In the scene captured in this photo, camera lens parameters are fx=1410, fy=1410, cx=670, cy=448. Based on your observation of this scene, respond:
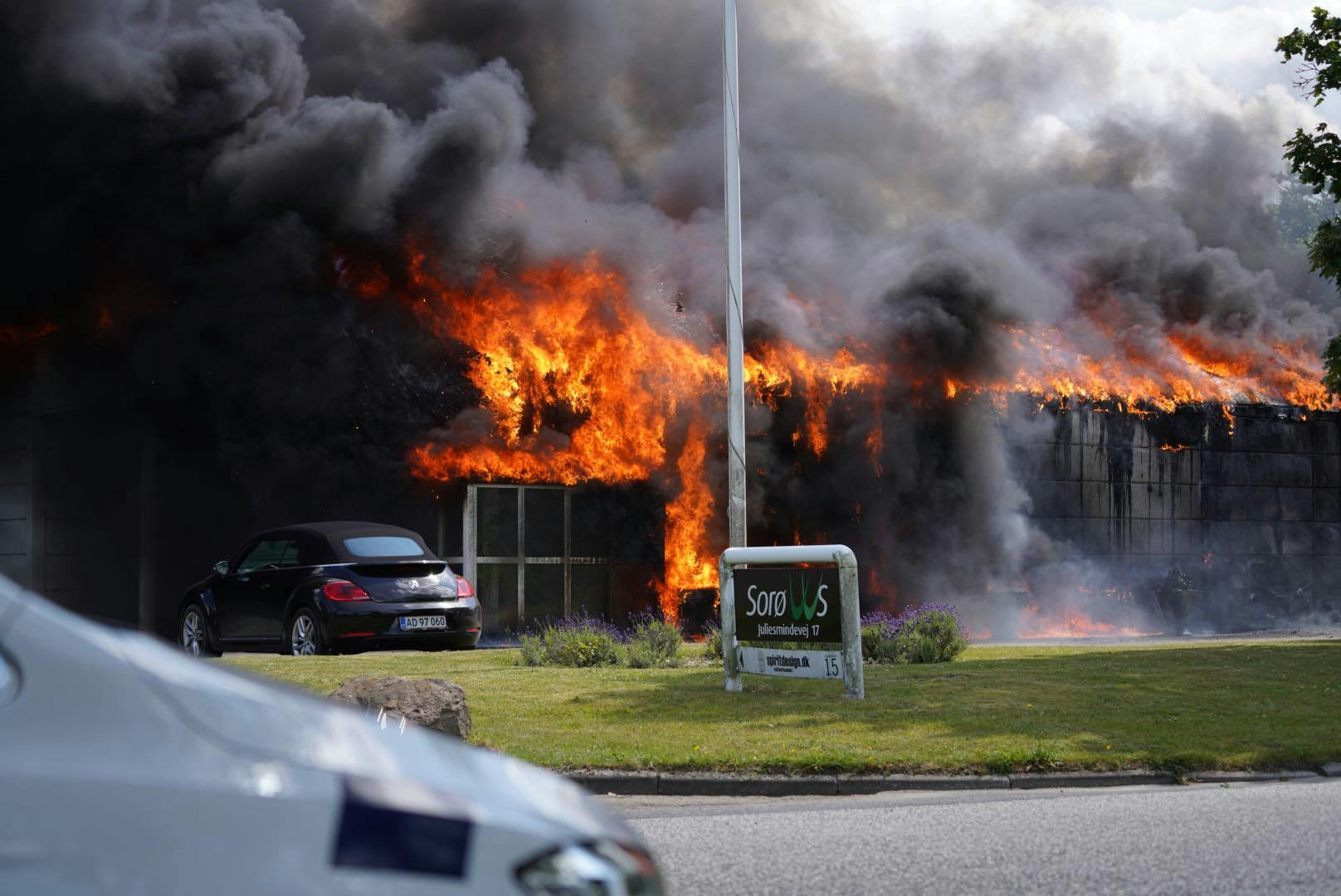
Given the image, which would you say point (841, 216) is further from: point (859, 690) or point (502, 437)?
point (859, 690)

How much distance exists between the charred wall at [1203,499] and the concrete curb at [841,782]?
61.0ft

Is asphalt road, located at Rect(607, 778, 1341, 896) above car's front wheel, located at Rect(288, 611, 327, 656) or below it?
below

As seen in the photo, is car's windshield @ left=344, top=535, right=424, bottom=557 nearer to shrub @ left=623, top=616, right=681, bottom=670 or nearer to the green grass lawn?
the green grass lawn

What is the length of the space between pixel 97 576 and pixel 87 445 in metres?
2.00

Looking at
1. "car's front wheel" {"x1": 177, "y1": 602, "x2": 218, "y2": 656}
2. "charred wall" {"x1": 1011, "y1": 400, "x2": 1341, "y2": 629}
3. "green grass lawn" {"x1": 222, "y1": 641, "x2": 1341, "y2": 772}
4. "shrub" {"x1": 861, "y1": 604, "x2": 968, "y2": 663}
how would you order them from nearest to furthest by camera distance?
"green grass lawn" {"x1": 222, "y1": 641, "x2": 1341, "y2": 772} < "shrub" {"x1": 861, "y1": 604, "x2": 968, "y2": 663} < "car's front wheel" {"x1": 177, "y1": 602, "x2": 218, "y2": 656} < "charred wall" {"x1": 1011, "y1": 400, "x2": 1341, "y2": 629}

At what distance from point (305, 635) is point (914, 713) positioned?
7.50 meters

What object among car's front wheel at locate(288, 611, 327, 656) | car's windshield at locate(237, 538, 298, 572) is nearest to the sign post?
car's front wheel at locate(288, 611, 327, 656)

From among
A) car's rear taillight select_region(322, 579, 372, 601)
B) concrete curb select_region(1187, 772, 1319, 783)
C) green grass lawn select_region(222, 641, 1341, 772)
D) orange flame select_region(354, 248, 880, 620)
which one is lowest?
concrete curb select_region(1187, 772, 1319, 783)

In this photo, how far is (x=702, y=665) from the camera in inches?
618

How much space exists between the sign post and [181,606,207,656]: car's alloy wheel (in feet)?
24.0

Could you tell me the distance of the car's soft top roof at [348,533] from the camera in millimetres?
15578

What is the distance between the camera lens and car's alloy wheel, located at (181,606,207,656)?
16.9 metres

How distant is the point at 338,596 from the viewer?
15297 mm

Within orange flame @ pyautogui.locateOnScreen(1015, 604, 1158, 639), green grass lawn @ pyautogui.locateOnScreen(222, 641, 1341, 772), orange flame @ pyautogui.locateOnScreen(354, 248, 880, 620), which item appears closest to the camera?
green grass lawn @ pyautogui.locateOnScreen(222, 641, 1341, 772)
